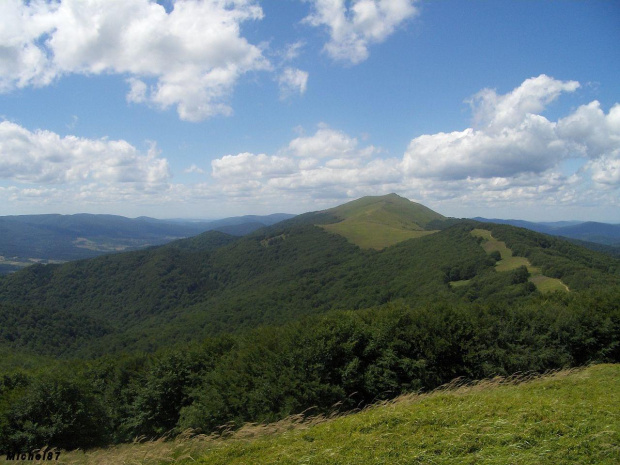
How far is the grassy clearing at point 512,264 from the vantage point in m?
61.4

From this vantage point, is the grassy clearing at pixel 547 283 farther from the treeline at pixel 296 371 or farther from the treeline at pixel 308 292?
the treeline at pixel 296 371

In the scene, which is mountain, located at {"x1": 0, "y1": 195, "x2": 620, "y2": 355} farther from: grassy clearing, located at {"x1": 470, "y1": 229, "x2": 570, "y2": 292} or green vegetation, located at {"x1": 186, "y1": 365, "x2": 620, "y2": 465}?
green vegetation, located at {"x1": 186, "y1": 365, "x2": 620, "y2": 465}

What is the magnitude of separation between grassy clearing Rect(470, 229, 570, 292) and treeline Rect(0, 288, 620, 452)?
37.3m

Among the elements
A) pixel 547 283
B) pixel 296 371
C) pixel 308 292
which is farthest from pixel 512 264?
pixel 296 371

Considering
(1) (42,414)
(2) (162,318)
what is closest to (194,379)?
(1) (42,414)

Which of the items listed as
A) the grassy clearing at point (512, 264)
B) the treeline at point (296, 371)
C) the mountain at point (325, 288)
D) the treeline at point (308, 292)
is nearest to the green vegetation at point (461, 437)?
the treeline at point (296, 371)

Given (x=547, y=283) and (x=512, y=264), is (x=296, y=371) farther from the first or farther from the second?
(x=512, y=264)

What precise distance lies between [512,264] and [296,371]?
9176cm

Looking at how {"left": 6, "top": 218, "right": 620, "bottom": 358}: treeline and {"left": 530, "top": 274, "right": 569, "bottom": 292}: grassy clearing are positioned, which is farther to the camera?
{"left": 6, "top": 218, "right": 620, "bottom": 358}: treeline

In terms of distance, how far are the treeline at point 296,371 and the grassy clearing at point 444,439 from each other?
4.63 meters

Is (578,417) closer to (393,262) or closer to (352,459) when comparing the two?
(352,459)

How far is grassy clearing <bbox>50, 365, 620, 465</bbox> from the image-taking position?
6.15 metres

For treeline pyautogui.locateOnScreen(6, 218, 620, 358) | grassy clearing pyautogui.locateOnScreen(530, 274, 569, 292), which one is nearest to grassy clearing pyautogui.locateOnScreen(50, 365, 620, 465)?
treeline pyautogui.locateOnScreen(6, 218, 620, 358)

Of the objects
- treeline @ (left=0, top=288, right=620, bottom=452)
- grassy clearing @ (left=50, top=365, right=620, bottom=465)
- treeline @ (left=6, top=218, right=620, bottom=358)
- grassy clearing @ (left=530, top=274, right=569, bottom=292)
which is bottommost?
treeline @ (left=6, top=218, right=620, bottom=358)
